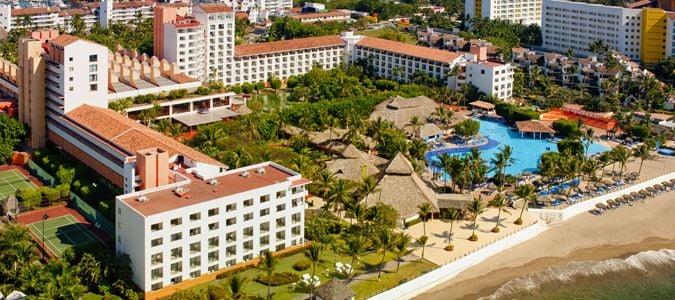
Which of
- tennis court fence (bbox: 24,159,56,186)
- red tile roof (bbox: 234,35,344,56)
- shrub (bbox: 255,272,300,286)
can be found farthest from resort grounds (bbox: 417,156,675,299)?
red tile roof (bbox: 234,35,344,56)

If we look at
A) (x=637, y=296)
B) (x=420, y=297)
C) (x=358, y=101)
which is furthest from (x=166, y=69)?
(x=637, y=296)

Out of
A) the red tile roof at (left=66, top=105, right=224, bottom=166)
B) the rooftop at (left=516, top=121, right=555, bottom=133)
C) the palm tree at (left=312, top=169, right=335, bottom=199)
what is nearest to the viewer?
the palm tree at (left=312, top=169, right=335, bottom=199)

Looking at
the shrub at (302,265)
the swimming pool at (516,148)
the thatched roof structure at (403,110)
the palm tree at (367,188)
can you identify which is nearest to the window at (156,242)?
the shrub at (302,265)

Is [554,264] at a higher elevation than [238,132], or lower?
lower

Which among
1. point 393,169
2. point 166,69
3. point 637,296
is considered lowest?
point 637,296

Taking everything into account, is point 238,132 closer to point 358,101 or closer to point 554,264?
point 358,101

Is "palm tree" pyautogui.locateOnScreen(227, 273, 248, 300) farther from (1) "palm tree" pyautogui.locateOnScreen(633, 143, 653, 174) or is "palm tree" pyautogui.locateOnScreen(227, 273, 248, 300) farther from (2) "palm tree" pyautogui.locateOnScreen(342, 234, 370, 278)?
(1) "palm tree" pyautogui.locateOnScreen(633, 143, 653, 174)

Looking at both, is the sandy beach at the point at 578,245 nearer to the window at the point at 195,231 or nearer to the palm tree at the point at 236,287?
the palm tree at the point at 236,287
